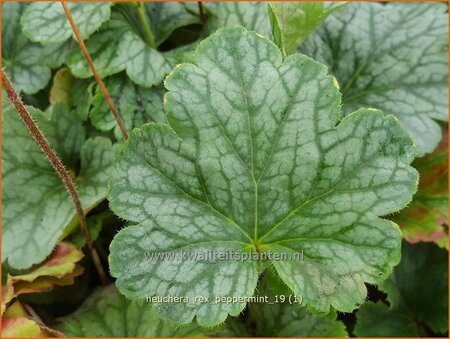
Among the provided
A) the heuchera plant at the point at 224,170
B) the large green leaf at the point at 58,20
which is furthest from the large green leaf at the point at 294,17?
the large green leaf at the point at 58,20

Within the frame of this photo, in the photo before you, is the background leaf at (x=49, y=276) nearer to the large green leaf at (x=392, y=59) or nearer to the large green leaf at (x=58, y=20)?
the large green leaf at (x=58, y=20)

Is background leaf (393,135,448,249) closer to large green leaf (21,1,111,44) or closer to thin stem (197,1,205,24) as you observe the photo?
thin stem (197,1,205,24)

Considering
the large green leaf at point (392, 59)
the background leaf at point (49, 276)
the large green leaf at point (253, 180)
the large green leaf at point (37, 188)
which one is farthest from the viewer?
the large green leaf at point (392, 59)

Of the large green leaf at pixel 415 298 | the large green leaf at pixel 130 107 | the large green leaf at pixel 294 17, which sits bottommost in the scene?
the large green leaf at pixel 415 298

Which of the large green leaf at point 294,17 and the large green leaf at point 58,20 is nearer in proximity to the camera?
the large green leaf at point 294,17

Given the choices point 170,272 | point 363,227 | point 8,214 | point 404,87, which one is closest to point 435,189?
point 404,87

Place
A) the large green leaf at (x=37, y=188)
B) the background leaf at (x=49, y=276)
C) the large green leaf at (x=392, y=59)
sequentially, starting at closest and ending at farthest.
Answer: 1. the background leaf at (x=49, y=276)
2. the large green leaf at (x=37, y=188)
3. the large green leaf at (x=392, y=59)
